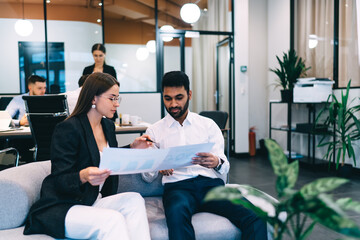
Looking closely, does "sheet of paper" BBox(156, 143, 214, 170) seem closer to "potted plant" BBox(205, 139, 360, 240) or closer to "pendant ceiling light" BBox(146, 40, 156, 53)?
"potted plant" BBox(205, 139, 360, 240)

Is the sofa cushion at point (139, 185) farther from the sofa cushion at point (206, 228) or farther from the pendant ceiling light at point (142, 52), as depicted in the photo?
the pendant ceiling light at point (142, 52)

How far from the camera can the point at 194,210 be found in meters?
1.80

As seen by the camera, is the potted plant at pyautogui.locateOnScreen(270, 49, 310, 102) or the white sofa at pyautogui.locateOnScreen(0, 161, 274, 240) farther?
the potted plant at pyautogui.locateOnScreen(270, 49, 310, 102)

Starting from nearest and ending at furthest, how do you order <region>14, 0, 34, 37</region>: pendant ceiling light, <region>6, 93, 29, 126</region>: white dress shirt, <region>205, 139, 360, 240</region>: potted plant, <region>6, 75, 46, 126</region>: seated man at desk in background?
<region>205, 139, 360, 240</region>: potted plant
<region>6, 75, 46, 126</region>: seated man at desk in background
<region>6, 93, 29, 126</region>: white dress shirt
<region>14, 0, 34, 37</region>: pendant ceiling light

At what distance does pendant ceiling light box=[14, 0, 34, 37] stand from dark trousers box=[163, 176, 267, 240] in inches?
184

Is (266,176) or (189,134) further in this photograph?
(266,176)

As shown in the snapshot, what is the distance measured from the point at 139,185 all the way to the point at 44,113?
1411 mm

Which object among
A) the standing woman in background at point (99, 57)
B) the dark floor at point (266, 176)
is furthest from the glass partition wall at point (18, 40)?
the dark floor at point (266, 176)

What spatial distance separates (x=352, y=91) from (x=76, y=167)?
14.2 ft

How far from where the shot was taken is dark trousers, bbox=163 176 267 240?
155 cm

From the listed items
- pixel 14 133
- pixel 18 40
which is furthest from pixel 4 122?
pixel 18 40

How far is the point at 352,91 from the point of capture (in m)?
4.59

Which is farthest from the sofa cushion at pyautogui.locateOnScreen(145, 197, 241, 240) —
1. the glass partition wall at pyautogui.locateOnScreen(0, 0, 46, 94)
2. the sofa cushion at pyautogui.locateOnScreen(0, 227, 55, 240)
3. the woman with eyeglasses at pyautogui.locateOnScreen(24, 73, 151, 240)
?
the glass partition wall at pyautogui.locateOnScreen(0, 0, 46, 94)

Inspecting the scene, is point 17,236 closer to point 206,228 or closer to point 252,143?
point 206,228
